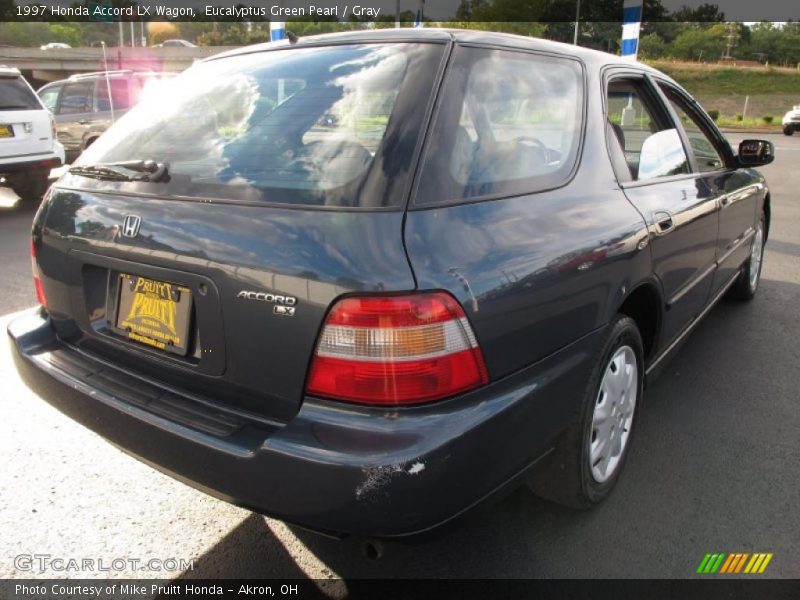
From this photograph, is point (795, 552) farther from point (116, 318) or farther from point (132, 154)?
point (132, 154)

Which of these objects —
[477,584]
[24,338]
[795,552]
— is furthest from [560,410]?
[24,338]

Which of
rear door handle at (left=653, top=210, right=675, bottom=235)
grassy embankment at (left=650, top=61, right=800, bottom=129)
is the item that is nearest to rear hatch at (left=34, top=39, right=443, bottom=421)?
rear door handle at (left=653, top=210, right=675, bottom=235)

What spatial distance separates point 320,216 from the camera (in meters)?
1.69

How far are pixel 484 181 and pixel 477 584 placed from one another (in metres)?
1.31

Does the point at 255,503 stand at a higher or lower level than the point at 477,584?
higher

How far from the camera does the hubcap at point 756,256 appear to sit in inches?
185

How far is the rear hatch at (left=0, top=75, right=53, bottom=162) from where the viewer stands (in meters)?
8.24

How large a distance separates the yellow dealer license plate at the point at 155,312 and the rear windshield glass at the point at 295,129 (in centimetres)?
30

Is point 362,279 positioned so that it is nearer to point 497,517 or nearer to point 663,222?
point 497,517

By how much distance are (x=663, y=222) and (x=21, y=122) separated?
8.57 meters

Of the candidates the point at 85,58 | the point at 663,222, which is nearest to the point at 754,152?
the point at 663,222

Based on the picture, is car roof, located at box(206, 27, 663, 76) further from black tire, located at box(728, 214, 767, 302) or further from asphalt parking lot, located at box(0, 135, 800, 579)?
black tire, located at box(728, 214, 767, 302)

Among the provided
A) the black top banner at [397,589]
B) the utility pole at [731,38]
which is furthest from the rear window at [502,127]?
the utility pole at [731,38]

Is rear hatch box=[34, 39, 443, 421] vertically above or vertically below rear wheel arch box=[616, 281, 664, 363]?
above
